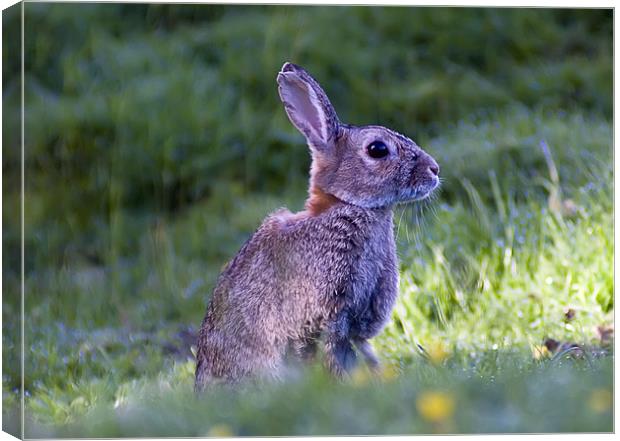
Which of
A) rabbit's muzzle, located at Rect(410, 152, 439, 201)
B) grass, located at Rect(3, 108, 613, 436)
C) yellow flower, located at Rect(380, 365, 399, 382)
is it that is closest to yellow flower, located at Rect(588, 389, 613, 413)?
grass, located at Rect(3, 108, 613, 436)

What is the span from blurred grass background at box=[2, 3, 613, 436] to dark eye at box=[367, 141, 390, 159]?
58 centimetres

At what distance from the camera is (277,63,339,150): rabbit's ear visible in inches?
212

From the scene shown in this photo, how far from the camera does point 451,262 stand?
7109mm

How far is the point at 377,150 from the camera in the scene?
5.50 meters

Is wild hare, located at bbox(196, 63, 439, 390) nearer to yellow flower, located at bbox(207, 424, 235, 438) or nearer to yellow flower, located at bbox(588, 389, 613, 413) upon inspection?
yellow flower, located at bbox(207, 424, 235, 438)

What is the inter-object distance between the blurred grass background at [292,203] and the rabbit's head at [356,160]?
1.73ft

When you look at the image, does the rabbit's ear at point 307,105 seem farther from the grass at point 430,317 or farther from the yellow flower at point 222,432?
the yellow flower at point 222,432

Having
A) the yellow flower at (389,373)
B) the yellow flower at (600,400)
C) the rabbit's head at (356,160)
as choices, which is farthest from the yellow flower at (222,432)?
the yellow flower at (600,400)

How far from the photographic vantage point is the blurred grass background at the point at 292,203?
16.3ft

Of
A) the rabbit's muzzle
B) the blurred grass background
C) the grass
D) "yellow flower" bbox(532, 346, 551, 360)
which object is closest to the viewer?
the grass

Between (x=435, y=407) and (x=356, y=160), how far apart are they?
4.37ft

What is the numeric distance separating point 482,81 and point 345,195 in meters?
4.22

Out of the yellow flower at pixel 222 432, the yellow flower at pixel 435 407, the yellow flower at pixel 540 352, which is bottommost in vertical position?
the yellow flower at pixel 222 432

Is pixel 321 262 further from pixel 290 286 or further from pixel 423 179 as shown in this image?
pixel 423 179
